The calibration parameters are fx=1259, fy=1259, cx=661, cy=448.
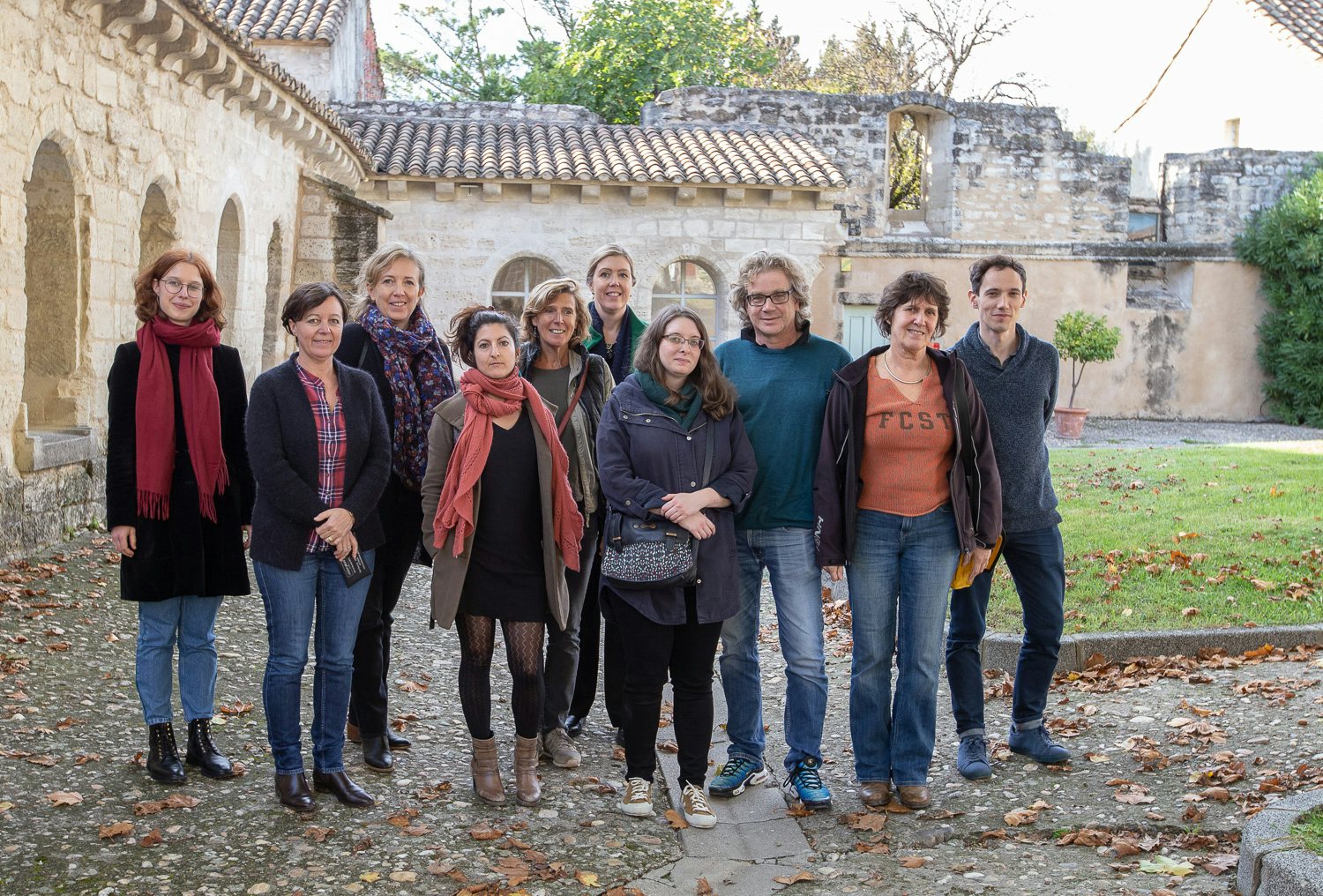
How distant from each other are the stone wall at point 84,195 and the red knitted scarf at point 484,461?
4491 mm

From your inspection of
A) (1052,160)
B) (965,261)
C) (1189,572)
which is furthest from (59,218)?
Result: (1052,160)

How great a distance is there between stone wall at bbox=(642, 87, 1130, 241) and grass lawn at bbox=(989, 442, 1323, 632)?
414 inches

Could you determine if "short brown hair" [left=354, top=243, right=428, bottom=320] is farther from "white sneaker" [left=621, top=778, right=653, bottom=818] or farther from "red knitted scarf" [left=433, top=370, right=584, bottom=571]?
"white sneaker" [left=621, top=778, right=653, bottom=818]

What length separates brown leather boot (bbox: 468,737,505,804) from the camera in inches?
179

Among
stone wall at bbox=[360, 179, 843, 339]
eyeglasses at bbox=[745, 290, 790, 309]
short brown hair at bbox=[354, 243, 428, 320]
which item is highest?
stone wall at bbox=[360, 179, 843, 339]

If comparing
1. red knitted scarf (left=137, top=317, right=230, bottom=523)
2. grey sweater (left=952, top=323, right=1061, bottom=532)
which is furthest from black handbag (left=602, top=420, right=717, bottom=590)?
red knitted scarf (left=137, top=317, right=230, bottom=523)

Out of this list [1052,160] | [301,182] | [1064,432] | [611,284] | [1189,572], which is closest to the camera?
[611,284]

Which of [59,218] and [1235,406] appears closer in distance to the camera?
[59,218]

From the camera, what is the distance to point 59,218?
8562 millimetres

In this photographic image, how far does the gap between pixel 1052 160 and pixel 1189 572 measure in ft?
56.5

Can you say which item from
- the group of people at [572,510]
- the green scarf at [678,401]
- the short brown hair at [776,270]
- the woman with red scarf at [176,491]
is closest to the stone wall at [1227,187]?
the group of people at [572,510]

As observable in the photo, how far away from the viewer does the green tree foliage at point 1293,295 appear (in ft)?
72.2

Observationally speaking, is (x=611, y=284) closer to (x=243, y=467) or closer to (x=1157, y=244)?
(x=243, y=467)

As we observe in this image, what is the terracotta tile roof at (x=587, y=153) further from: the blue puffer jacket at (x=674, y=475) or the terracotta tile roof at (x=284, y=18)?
the blue puffer jacket at (x=674, y=475)
